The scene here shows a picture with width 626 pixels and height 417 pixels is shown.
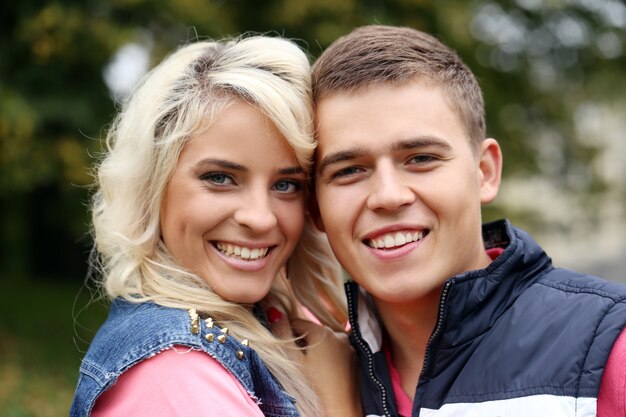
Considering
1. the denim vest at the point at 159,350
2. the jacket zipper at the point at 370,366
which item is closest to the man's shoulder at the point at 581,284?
the jacket zipper at the point at 370,366

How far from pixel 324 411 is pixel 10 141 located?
6.17 meters

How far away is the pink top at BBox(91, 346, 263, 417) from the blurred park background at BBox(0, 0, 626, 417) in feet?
8.76

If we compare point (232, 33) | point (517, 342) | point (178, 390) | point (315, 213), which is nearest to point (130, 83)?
point (315, 213)

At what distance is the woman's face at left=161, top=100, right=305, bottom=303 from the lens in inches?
110

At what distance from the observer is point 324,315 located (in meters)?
3.54

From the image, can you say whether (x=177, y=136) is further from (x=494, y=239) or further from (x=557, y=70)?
(x=557, y=70)

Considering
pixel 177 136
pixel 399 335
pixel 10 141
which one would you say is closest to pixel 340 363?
pixel 399 335

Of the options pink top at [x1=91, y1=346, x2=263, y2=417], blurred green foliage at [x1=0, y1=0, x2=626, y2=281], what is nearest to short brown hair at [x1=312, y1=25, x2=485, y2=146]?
pink top at [x1=91, y1=346, x2=263, y2=417]

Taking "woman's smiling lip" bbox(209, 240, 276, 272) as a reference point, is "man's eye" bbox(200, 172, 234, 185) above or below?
above

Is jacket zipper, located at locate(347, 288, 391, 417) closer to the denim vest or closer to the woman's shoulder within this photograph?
the denim vest

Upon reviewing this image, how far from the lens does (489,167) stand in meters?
2.98

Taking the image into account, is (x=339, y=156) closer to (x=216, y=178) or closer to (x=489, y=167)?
(x=216, y=178)

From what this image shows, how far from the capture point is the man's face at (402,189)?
269cm

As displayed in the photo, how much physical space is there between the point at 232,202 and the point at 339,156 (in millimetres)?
413
